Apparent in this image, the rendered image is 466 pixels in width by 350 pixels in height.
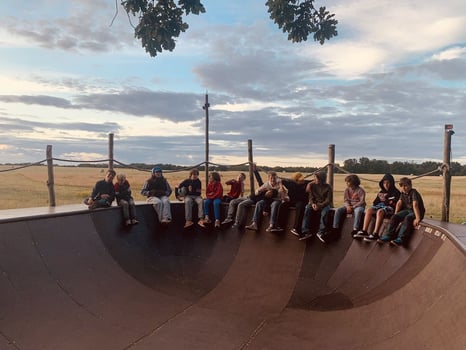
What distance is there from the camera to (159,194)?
28.3ft

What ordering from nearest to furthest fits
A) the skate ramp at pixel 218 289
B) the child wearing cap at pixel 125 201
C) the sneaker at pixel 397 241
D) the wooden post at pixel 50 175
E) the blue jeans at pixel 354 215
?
the skate ramp at pixel 218 289
the sneaker at pixel 397 241
the blue jeans at pixel 354 215
the child wearing cap at pixel 125 201
the wooden post at pixel 50 175

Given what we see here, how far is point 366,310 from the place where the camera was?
5.32 meters

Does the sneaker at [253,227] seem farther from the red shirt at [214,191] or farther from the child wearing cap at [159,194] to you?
the child wearing cap at [159,194]

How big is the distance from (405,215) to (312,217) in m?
1.61

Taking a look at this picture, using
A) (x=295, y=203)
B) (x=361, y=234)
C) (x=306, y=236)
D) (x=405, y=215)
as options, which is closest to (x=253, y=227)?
(x=295, y=203)

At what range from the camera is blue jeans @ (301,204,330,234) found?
23.8 feet

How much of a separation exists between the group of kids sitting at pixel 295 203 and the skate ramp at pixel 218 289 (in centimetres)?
21

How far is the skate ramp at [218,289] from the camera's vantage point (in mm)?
4598

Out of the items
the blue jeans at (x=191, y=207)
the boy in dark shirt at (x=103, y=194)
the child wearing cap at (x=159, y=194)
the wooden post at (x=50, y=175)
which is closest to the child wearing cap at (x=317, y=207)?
the blue jeans at (x=191, y=207)

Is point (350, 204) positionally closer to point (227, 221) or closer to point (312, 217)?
point (312, 217)

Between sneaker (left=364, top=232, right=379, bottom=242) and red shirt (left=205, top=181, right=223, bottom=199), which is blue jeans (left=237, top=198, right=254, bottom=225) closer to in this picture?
red shirt (left=205, top=181, right=223, bottom=199)

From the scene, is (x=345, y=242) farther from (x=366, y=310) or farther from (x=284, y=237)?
(x=366, y=310)

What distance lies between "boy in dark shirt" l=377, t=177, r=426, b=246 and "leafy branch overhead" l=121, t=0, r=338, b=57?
2.73 metres

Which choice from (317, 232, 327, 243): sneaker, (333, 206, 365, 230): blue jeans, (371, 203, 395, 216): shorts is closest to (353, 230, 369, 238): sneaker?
(333, 206, 365, 230): blue jeans
